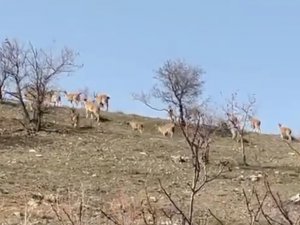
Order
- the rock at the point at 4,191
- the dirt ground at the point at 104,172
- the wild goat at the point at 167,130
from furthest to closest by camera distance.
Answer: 1. the wild goat at the point at 167,130
2. the rock at the point at 4,191
3. the dirt ground at the point at 104,172

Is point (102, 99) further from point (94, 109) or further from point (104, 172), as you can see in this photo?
point (104, 172)

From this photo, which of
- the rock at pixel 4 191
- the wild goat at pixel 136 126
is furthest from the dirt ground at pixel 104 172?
the wild goat at pixel 136 126

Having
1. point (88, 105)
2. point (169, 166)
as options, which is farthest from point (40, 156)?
point (88, 105)

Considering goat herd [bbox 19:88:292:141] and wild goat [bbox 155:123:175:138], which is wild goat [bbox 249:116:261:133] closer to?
goat herd [bbox 19:88:292:141]

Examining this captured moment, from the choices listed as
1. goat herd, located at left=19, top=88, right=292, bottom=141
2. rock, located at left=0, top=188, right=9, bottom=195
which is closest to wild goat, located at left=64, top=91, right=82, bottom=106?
goat herd, located at left=19, top=88, right=292, bottom=141

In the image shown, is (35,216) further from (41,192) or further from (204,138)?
(204,138)

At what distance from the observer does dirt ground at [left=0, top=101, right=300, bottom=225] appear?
577 inches

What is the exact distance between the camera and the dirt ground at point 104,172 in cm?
1466

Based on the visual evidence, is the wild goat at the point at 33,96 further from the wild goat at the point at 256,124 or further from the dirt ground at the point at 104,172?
the wild goat at the point at 256,124

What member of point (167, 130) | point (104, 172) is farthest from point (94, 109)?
point (104, 172)

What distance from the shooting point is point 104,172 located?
2078 centimetres

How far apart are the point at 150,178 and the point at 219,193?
2.54 m

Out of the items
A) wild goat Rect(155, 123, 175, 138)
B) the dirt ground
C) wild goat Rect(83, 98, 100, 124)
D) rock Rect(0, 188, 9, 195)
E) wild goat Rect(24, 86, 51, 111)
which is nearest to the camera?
the dirt ground

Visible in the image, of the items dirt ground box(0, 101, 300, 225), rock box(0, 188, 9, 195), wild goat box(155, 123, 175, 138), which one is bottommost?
rock box(0, 188, 9, 195)
